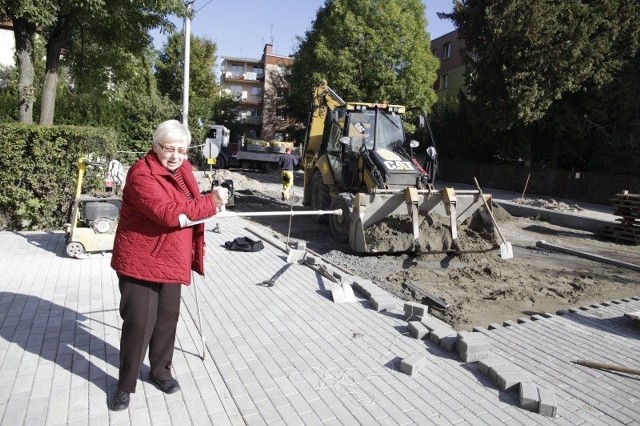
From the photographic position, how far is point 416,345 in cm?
455

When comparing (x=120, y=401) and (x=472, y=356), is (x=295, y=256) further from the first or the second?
(x=120, y=401)

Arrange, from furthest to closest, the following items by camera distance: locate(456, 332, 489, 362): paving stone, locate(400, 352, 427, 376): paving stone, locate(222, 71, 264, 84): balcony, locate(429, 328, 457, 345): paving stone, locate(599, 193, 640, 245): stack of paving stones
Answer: locate(222, 71, 264, 84): balcony, locate(599, 193, 640, 245): stack of paving stones, locate(429, 328, 457, 345): paving stone, locate(456, 332, 489, 362): paving stone, locate(400, 352, 427, 376): paving stone

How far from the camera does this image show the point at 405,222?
812 centimetres

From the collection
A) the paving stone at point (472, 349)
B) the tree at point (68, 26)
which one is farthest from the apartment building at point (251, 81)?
the paving stone at point (472, 349)

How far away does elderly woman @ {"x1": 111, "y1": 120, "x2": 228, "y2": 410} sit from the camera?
10.1ft

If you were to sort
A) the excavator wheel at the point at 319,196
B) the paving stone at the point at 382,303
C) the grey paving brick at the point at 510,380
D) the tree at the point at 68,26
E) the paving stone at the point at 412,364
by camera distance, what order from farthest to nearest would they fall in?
1. the excavator wheel at the point at 319,196
2. the tree at the point at 68,26
3. the paving stone at the point at 382,303
4. the paving stone at the point at 412,364
5. the grey paving brick at the point at 510,380

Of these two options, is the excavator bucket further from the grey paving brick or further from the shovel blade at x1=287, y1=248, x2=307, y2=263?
the grey paving brick

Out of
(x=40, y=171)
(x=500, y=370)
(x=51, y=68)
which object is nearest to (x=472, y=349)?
(x=500, y=370)

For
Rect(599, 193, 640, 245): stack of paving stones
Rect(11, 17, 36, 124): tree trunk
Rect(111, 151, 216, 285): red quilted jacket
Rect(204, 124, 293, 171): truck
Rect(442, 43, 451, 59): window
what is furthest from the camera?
Rect(442, 43, 451, 59): window

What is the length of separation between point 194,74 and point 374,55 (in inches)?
790

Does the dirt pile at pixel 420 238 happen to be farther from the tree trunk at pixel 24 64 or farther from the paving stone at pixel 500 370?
the tree trunk at pixel 24 64

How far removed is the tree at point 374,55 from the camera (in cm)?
2320

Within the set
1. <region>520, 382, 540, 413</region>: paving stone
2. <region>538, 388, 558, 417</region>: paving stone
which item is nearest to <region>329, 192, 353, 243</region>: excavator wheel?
<region>520, 382, 540, 413</region>: paving stone

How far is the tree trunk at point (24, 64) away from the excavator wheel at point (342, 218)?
269 inches
